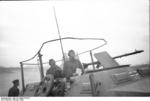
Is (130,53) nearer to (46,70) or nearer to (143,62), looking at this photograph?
(143,62)

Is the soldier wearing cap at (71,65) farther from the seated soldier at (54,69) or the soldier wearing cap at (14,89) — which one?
the soldier wearing cap at (14,89)

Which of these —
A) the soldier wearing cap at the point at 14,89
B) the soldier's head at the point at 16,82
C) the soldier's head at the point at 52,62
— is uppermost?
the soldier's head at the point at 52,62

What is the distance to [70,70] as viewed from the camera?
5.77ft

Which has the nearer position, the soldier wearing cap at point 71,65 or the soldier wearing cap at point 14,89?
the soldier wearing cap at point 71,65

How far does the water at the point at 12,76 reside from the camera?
→ 6.39 feet

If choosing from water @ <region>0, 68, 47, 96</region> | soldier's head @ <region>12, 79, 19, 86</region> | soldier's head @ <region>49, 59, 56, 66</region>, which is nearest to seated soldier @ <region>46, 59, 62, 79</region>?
soldier's head @ <region>49, 59, 56, 66</region>

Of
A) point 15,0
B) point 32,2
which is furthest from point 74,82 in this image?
point 15,0

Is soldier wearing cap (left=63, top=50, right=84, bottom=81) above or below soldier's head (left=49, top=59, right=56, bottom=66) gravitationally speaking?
below

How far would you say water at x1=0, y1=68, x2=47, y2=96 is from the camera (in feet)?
6.39

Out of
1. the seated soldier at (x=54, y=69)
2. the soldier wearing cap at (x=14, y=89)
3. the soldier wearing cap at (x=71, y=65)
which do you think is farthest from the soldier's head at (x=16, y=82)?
the soldier wearing cap at (x=71, y=65)

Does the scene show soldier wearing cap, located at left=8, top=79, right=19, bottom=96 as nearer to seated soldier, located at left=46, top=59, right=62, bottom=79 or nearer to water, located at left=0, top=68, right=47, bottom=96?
water, located at left=0, top=68, right=47, bottom=96

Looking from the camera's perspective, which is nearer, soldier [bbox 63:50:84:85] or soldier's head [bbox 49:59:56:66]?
soldier [bbox 63:50:84:85]

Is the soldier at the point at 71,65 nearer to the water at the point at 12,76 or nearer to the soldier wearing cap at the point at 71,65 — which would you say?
the soldier wearing cap at the point at 71,65

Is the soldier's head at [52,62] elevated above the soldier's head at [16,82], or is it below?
above
